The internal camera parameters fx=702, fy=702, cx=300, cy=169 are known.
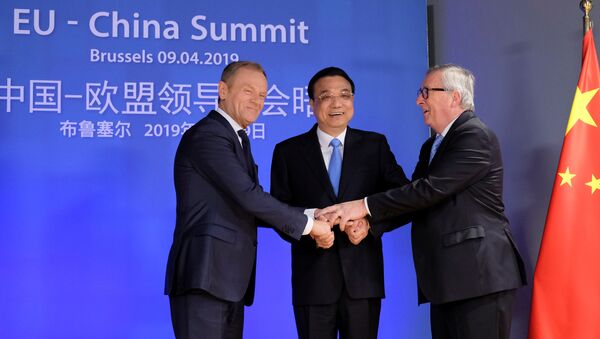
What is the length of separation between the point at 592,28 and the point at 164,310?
2.86 meters

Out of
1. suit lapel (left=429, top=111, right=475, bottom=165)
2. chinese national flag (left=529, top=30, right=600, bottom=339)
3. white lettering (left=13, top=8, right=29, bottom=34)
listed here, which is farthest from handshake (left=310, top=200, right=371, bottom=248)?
white lettering (left=13, top=8, right=29, bottom=34)

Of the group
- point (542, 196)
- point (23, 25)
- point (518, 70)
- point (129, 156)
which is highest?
point (23, 25)

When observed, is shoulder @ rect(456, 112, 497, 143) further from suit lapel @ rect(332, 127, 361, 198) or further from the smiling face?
suit lapel @ rect(332, 127, 361, 198)

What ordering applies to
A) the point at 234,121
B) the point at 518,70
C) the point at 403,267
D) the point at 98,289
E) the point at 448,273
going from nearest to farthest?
the point at 448,273 < the point at 234,121 < the point at 518,70 < the point at 98,289 < the point at 403,267

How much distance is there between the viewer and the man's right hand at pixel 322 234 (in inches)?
112

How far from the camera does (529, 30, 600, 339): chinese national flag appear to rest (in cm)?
287

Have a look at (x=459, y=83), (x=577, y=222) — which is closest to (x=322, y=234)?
(x=459, y=83)

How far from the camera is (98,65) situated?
4309mm

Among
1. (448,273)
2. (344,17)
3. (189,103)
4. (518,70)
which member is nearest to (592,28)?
(518,70)

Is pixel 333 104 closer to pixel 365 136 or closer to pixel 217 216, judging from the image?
pixel 365 136

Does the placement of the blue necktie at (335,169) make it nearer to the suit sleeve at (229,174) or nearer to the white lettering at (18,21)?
the suit sleeve at (229,174)

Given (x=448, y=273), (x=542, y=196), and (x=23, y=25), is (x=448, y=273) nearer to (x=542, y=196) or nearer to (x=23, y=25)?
(x=542, y=196)

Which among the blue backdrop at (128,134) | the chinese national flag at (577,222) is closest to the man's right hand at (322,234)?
the chinese national flag at (577,222)

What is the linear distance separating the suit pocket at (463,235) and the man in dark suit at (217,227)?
469 mm
